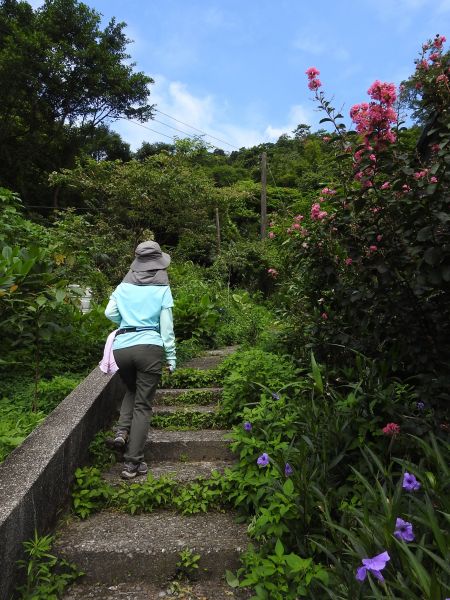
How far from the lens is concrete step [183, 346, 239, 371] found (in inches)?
206

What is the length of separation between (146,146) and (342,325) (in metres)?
25.6

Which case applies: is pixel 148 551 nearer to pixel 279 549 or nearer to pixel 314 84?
pixel 279 549

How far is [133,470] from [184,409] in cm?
103

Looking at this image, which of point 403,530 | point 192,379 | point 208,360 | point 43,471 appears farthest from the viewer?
point 208,360

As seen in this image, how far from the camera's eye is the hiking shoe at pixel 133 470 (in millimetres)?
3021

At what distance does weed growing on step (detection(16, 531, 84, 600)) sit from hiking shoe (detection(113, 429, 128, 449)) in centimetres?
94

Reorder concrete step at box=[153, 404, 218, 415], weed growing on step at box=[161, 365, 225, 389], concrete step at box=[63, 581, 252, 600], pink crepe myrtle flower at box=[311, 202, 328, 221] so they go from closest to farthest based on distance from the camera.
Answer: concrete step at box=[63, 581, 252, 600], pink crepe myrtle flower at box=[311, 202, 328, 221], concrete step at box=[153, 404, 218, 415], weed growing on step at box=[161, 365, 225, 389]

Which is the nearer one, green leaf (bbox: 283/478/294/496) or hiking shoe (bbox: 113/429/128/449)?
green leaf (bbox: 283/478/294/496)

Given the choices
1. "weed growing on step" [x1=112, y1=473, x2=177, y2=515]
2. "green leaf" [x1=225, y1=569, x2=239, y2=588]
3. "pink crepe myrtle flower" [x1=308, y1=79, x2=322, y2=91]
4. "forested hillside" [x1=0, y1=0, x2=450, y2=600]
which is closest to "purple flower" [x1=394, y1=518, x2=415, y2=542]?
"forested hillside" [x1=0, y1=0, x2=450, y2=600]

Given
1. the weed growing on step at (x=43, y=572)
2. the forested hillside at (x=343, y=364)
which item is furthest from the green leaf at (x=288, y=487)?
the weed growing on step at (x=43, y=572)

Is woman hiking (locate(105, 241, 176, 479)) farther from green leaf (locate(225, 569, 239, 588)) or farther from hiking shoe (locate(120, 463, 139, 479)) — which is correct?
green leaf (locate(225, 569, 239, 588))

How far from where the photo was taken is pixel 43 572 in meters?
2.15

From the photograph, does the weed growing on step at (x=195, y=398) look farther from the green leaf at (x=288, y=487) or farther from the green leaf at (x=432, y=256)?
the green leaf at (x=432, y=256)

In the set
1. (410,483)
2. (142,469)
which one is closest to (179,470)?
(142,469)
